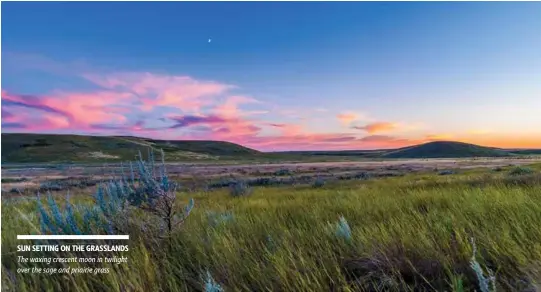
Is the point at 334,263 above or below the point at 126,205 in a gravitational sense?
below

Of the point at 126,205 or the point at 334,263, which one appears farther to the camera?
the point at 126,205

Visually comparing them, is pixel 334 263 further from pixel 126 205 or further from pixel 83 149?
pixel 83 149

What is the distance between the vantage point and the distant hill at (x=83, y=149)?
114 metres

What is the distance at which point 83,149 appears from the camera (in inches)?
5202

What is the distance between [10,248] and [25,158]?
5078 inches

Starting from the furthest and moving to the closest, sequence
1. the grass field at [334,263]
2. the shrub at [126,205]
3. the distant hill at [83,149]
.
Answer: the distant hill at [83,149] → the shrub at [126,205] → the grass field at [334,263]

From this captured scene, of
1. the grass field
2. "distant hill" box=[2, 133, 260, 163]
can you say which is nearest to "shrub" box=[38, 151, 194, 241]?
the grass field

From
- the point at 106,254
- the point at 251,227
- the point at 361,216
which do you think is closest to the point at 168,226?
the point at 106,254

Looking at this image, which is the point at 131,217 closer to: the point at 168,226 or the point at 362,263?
the point at 168,226

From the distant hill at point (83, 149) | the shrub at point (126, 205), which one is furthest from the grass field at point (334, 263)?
the distant hill at point (83, 149)

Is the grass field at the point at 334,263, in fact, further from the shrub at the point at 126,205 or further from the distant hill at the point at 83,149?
the distant hill at the point at 83,149

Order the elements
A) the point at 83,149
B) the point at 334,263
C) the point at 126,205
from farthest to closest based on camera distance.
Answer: the point at 83,149
the point at 126,205
the point at 334,263

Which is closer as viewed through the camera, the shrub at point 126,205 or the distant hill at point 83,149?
the shrub at point 126,205

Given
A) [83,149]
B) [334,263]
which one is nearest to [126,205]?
[334,263]
